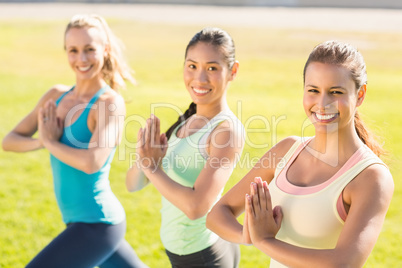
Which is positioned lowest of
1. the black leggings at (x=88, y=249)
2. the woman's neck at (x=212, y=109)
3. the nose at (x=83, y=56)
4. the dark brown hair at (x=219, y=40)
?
the black leggings at (x=88, y=249)

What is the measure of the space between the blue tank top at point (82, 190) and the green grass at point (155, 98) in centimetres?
160

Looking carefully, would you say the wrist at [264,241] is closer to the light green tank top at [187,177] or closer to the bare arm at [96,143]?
the light green tank top at [187,177]

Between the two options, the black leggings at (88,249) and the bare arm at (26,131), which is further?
the bare arm at (26,131)

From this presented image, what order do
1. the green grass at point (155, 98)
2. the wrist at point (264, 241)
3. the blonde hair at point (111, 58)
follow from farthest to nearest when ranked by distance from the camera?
the green grass at point (155, 98) < the blonde hair at point (111, 58) < the wrist at point (264, 241)

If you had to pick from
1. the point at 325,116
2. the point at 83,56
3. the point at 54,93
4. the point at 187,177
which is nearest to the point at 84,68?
the point at 83,56

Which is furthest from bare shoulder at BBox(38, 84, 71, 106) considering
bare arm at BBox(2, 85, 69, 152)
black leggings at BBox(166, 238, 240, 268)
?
black leggings at BBox(166, 238, 240, 268)

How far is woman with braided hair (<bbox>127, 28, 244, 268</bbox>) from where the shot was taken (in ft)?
8.95

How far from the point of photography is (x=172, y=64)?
1781 centimetres

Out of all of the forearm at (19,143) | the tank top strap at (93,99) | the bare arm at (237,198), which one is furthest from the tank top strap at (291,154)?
the forearm at (19,143)

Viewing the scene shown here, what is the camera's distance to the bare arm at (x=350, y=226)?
1941mm

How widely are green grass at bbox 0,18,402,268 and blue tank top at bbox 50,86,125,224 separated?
5.26 feet

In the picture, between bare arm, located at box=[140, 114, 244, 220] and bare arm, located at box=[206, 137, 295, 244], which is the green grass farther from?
bare arm, located at box=[140, 114, 244, 220]

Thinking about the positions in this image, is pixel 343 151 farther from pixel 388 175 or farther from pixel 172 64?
pixel 172 64

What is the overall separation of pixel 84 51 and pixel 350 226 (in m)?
2.17
